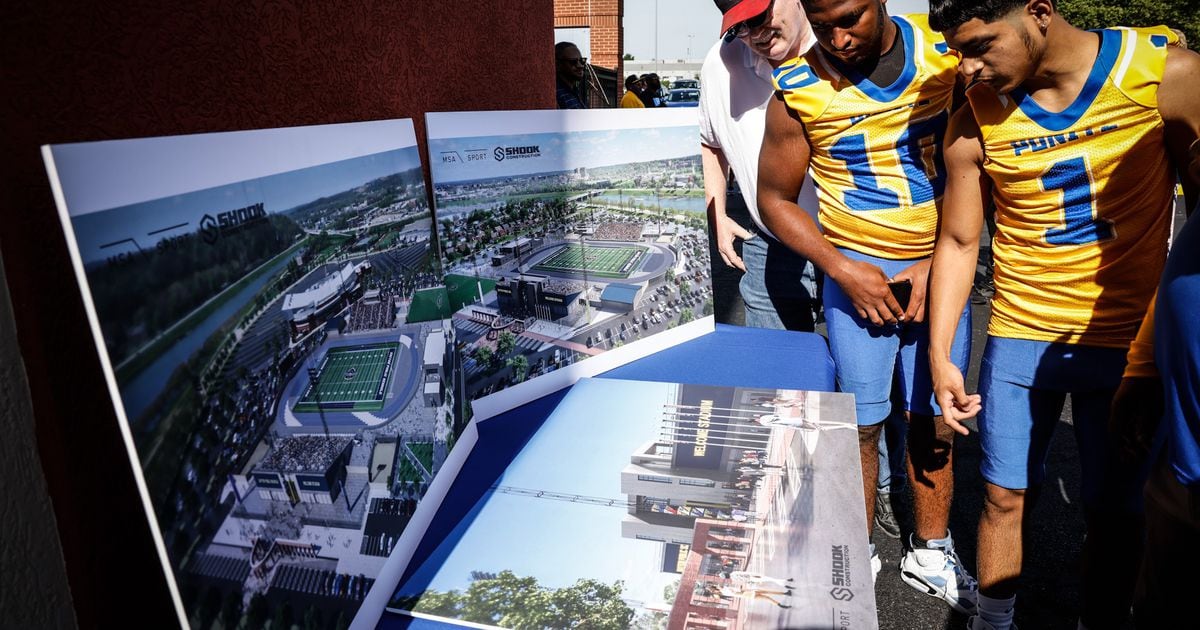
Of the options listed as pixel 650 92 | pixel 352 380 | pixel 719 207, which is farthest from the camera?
pixel 650 92

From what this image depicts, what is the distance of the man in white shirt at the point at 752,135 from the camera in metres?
2.08

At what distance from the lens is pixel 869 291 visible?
6.06 feet

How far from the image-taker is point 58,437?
80 centimetres

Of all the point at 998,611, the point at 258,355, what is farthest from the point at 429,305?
the point at 998,611

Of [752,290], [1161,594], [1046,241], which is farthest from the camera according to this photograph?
[752,290]

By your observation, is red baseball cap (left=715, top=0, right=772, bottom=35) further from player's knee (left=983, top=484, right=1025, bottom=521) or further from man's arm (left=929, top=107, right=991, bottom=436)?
player's knee (left=983, top=484, right=1025, bottom=521)

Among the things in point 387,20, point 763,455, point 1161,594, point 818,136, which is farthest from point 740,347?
point 387,20

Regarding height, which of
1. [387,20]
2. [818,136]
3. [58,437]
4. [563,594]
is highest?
[387,20]

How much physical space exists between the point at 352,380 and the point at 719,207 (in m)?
1.87

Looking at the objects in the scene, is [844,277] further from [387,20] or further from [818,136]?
[387,20]

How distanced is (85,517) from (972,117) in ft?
6.00

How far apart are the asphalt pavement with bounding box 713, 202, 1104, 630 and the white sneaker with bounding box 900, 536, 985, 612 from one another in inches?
2.2

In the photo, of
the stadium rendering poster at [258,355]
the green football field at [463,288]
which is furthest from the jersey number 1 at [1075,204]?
the stadium rendering poster at [258,355]

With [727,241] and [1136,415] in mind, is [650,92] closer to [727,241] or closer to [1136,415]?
[727,241]
